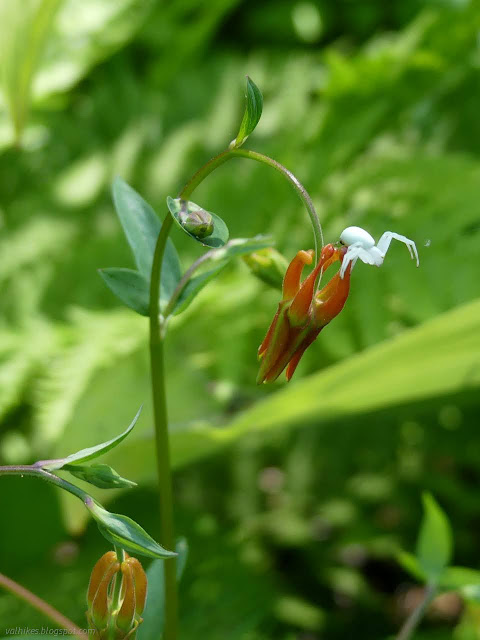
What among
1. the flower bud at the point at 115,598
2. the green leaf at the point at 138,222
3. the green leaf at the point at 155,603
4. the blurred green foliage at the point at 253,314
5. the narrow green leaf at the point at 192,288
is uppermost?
the green leaf at the point at 138,222

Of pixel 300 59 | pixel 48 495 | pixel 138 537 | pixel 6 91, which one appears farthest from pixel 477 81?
pixel 138 537

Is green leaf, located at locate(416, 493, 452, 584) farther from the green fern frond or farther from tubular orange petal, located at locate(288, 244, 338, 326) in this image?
the green fern frond

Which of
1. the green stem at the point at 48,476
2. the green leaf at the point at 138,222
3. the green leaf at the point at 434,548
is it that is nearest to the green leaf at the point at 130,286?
the green leaf at the point at 138,222

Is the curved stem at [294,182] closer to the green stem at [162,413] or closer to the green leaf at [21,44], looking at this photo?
the green stem at [162,413]

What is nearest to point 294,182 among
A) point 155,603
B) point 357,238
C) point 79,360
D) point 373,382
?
point 357,238

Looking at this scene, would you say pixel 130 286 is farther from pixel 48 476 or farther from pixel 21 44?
pixel 21 44

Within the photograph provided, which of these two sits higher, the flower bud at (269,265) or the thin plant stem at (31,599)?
the flower bud at (269,265)

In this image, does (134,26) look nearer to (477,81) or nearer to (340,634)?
(477,81)
